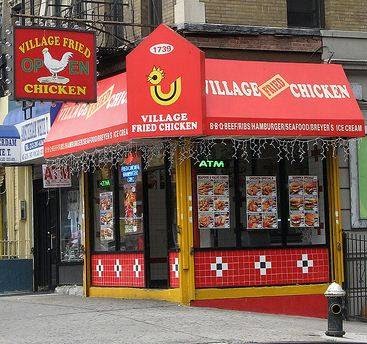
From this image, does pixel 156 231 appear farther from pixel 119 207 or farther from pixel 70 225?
pixel 70 225

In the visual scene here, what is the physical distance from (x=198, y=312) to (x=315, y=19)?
6194mm

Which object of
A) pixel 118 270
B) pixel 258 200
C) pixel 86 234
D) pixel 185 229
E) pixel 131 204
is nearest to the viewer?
pixel 185 229

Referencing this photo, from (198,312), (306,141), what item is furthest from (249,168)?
(198,312)

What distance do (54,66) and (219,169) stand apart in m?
3.38

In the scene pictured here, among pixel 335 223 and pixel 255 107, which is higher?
pixel 255 107

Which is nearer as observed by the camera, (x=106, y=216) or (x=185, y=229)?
(x=185, y=229)

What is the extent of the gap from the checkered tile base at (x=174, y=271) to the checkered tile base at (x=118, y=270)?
963 millimetres

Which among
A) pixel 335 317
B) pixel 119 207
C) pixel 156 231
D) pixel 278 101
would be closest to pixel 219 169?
pixel 278 101

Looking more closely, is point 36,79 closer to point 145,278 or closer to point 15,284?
point 145,278

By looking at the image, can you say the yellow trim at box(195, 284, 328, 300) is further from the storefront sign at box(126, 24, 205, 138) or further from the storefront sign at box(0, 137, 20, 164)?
the storefront sign at box(0, 137, 20, 164)

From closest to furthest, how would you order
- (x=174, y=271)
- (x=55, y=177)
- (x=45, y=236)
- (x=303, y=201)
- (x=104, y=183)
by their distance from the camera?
(x=174, y=271) < (x=303, y=201) < (x=104, y=183) < (x=55, y=177) < (x=45, y=236)

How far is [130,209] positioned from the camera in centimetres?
1560

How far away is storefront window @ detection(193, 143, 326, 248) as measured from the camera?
14.3 m

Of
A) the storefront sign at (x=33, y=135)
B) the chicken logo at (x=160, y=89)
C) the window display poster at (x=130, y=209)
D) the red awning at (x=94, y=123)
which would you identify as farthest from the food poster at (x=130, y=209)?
the chicken logo at (x=160, y=89)
